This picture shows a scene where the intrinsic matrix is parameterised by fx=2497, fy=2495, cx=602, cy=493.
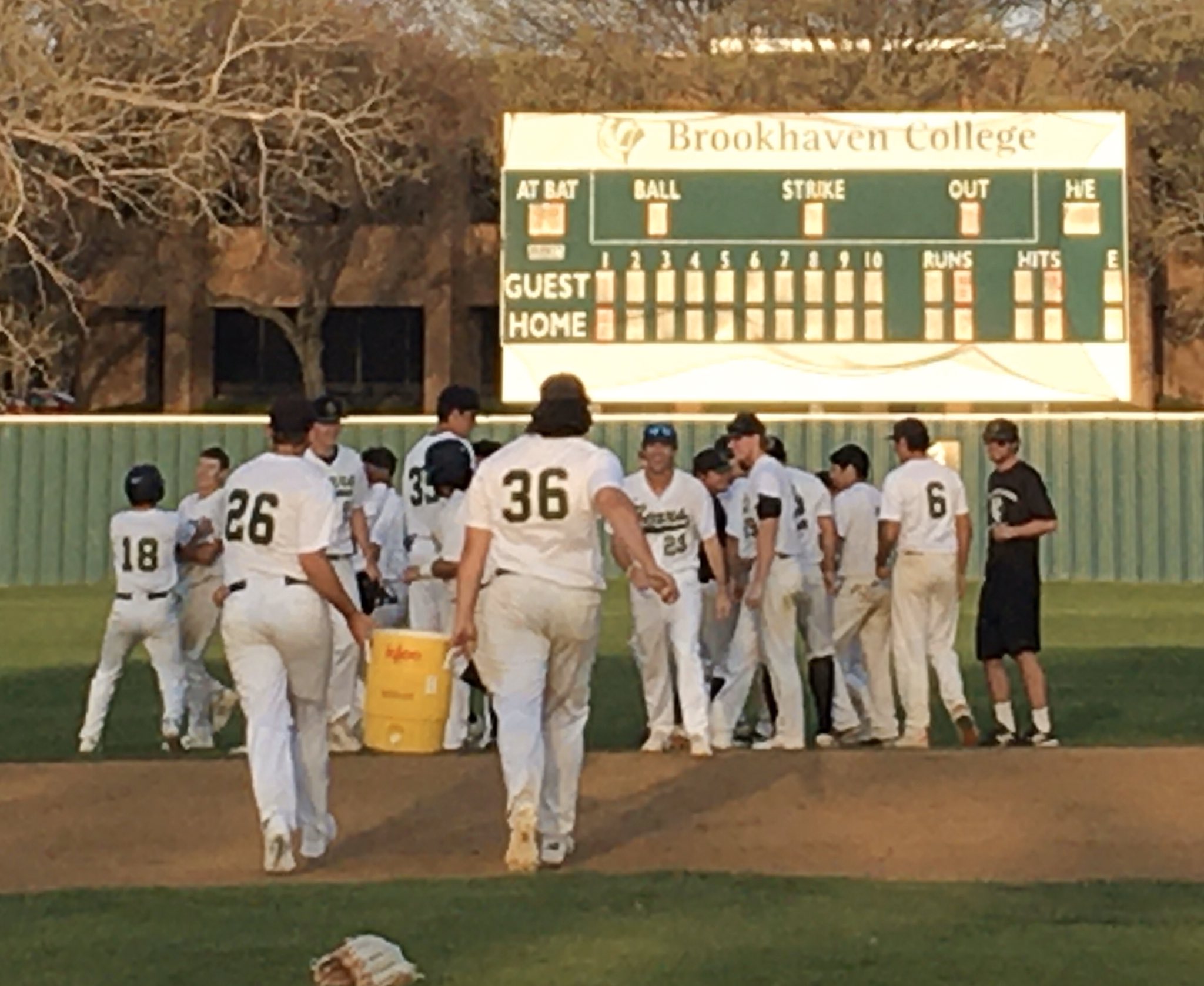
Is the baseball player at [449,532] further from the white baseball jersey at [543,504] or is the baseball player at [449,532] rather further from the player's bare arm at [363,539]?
the white baseball jersey at [543,504]

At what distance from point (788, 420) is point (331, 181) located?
18500 mm

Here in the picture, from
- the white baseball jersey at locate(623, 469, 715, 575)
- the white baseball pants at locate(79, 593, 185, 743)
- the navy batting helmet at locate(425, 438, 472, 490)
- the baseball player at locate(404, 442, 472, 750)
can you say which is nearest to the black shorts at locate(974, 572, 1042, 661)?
the white baseball jersey at locate(623, 469, 715, 575)

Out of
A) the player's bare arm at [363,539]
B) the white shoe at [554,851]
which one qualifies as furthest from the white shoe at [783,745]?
the white shoe at [554,851]

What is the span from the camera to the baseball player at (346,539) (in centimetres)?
1330

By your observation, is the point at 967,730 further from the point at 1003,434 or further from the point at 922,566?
the point at 1003,434

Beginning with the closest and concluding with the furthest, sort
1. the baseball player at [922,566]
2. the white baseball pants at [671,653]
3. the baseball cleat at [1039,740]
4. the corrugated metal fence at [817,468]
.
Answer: the white baseball pants at [671,653] < the baseball player at [922,566] < the baseball cleat at [1039,740] < the corrugated metal fence at [817,468]

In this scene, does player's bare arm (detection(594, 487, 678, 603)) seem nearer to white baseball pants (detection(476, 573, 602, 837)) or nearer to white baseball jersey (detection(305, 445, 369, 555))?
white baseball pants (detection(476, 573, 602, 837))

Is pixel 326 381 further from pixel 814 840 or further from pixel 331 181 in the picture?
pixel 814 840

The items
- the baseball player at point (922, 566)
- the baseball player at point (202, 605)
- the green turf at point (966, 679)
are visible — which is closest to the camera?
the baseball player at point (922, 566)

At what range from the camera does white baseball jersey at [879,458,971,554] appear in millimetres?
13727

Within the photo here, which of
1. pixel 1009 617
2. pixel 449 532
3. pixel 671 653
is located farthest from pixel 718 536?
pixel 449 532

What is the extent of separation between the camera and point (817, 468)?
32719mm

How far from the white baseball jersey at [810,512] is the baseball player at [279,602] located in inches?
185

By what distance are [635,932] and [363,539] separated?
5.75 meters
